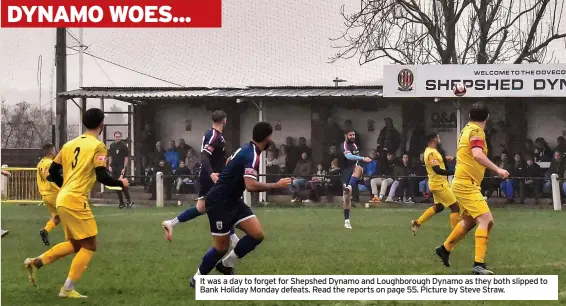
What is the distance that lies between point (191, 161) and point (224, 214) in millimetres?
19041

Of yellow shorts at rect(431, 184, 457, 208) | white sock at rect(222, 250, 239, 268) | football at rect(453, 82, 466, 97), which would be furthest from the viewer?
football at rect(453, 82, 466, 97)

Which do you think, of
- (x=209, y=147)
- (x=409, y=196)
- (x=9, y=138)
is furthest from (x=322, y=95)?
(x=209, y=147)

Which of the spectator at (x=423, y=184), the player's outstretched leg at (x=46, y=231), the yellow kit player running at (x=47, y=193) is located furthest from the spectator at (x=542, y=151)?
the player's outstretched leg at (x=46, y=231)

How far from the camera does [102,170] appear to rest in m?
9.70

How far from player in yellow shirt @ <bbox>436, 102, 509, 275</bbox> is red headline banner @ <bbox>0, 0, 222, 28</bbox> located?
4.90 m

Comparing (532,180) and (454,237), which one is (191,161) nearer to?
(532,180)

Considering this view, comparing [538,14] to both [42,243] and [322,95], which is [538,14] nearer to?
[322,95]

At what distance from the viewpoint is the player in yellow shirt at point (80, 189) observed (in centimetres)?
970

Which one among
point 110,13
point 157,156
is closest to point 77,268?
point 110,13

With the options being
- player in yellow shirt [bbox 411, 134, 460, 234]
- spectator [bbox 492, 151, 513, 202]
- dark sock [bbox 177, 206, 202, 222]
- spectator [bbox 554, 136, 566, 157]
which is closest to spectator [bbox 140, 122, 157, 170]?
spectator [bbox 492, 151, 513, 202]

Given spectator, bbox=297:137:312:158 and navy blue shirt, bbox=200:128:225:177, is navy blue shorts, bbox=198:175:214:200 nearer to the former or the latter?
navy blue shirt, bbox=200:128:225:177

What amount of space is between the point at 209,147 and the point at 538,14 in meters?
22.1

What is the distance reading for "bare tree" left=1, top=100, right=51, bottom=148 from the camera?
26.0 metres

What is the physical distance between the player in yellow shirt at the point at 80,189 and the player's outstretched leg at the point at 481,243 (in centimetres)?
408
